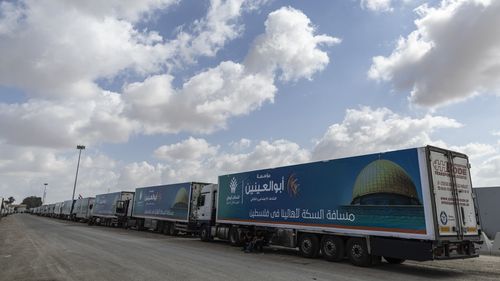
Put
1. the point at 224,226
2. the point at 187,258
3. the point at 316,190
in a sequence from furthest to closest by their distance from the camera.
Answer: the point at 224,226, the point at 316,190, the point at 187,258

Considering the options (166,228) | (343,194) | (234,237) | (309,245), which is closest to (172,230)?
(166,228)

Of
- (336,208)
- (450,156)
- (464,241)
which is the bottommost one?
(464,241)

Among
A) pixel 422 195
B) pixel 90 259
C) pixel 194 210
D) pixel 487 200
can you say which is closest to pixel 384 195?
pixel 422 195

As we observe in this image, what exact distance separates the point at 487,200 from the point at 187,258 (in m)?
25.6

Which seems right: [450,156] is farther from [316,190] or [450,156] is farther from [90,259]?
[90,259]

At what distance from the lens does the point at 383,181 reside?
12.5 m

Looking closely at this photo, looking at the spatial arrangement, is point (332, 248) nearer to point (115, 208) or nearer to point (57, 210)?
point (115, 208)

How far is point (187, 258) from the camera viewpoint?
13.6 metres

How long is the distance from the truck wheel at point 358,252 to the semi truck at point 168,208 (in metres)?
14.3

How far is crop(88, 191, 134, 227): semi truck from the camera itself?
39938 mm

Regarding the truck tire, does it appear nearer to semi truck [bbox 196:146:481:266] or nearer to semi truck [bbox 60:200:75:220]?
semi truck [bbox 196:146:481:266]

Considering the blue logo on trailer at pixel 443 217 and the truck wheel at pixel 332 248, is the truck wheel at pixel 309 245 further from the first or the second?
the blue logo on trailer at pixel 443 217

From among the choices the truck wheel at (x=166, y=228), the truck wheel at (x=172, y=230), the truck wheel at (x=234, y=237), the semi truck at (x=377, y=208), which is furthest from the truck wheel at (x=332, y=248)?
the truck wheel at (x=166, y=228)

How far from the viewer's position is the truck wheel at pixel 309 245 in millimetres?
14789
